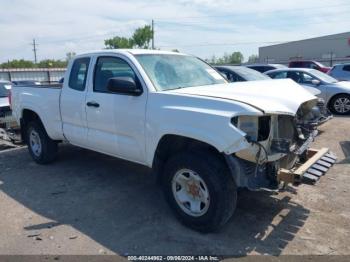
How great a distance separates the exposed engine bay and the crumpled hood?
5.1 inches

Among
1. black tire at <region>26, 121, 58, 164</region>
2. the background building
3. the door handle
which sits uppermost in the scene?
the background building

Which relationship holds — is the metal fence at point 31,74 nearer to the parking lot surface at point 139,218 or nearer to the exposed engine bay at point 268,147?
the parking lot surface at point 139,218

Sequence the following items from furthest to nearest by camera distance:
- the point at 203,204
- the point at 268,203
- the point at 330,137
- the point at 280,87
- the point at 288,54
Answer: the point at 288,54
the point at 330,137
the point at 268,203
the point at 280,87
the point at 203,204

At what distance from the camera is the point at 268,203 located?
15.7 feet

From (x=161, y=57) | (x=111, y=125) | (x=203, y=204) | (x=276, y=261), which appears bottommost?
(x=276, y=261)

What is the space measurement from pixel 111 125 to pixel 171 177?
1212 millimetres

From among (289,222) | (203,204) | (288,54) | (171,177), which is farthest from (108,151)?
(288,54)

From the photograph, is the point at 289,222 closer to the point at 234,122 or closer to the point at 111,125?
the point at 234,122

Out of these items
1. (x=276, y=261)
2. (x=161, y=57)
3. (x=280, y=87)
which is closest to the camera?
(x=276, y=261)

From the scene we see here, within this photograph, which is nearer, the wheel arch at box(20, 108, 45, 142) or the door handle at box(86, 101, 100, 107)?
the door handle at box(86, 101, 100, 107)

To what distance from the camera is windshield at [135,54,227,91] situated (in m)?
4.64

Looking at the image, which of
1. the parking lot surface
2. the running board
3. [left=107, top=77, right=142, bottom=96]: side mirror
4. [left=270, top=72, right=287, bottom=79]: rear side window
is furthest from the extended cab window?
[left=270, top=72, right=287, bottom=79]: rear side window

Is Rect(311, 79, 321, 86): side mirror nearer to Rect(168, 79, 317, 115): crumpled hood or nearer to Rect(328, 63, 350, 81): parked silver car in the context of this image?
Rect(328, 63, 350, 81): parked silver car

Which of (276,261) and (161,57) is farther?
(161,57)
